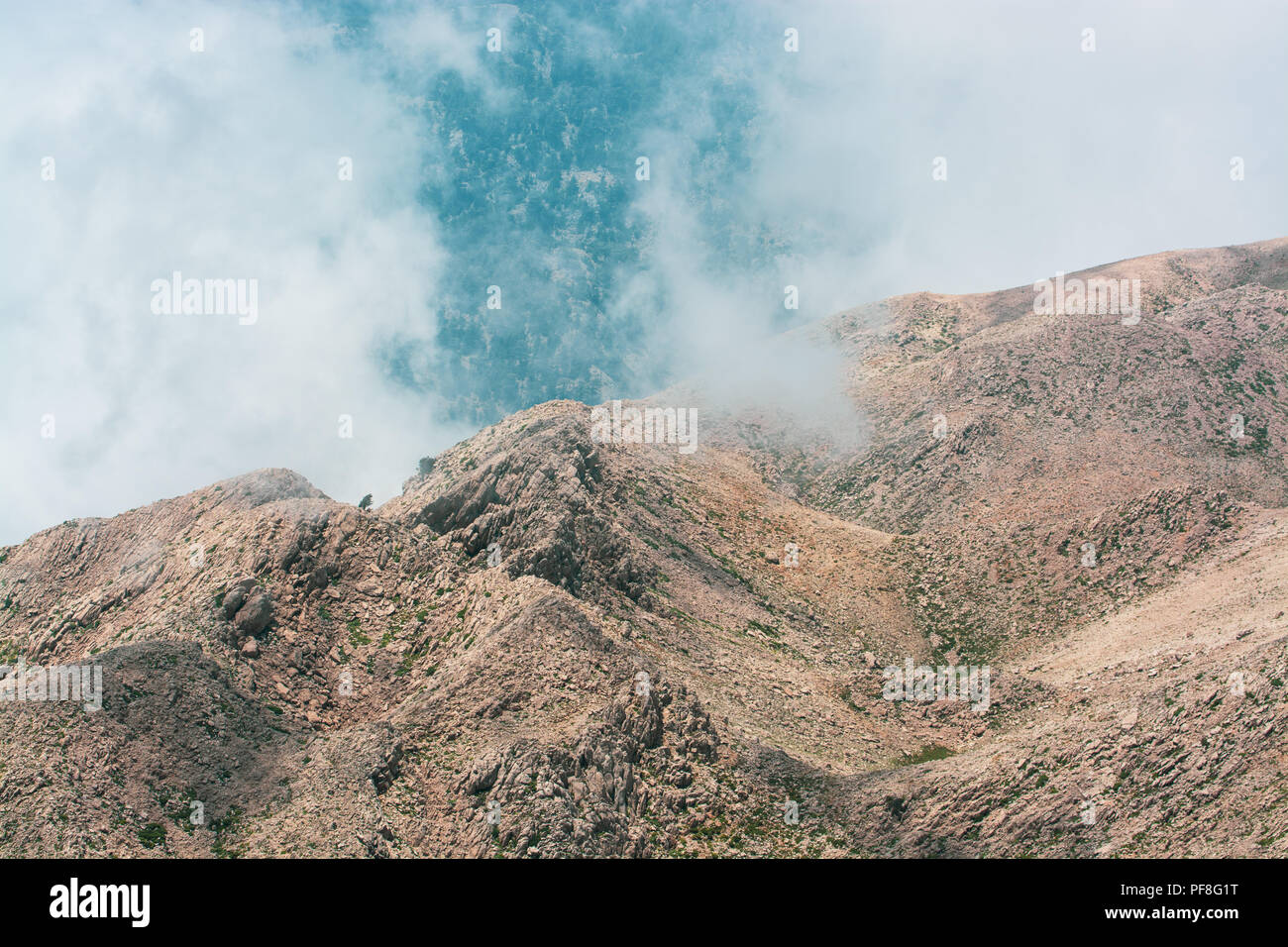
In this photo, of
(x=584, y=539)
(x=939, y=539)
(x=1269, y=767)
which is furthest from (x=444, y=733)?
(x=939, y=539)

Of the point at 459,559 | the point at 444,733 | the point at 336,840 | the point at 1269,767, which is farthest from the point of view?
the point at 459,559

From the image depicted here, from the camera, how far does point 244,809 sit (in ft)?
213

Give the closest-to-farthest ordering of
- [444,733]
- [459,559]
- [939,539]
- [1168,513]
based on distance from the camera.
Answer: [444,733], [459,559], [1168,513], [939,539]

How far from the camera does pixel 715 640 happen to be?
9169 centimetres

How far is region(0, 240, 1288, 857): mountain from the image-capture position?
6316 centimetres

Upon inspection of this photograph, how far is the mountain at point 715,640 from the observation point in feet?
207

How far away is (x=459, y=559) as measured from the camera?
89000mm

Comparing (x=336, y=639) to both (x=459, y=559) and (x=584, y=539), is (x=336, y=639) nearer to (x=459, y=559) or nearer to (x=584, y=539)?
(x=459, y=559)
